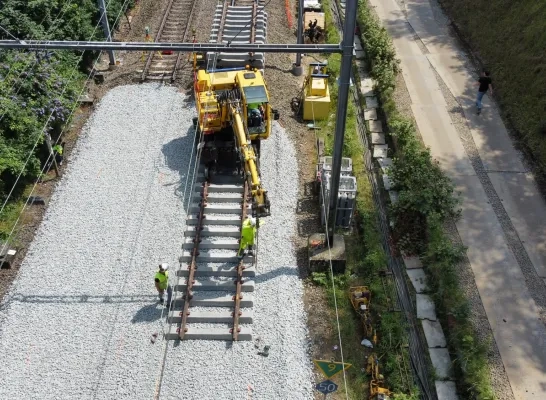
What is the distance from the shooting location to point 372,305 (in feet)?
46.0

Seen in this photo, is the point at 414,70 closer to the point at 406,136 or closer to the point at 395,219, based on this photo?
the point at 406,136

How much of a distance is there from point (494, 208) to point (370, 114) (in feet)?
20.4

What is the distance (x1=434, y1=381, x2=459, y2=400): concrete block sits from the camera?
1215 cm

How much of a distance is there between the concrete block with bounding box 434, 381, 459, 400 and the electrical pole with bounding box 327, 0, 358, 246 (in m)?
4.63

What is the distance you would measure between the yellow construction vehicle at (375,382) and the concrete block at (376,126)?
9215mm

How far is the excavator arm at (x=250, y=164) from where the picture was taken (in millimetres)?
13695

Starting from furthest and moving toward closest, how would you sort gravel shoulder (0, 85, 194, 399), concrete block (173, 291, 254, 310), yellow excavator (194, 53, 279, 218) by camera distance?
yellow excavator (194, 53, 279, 218) → concrete block (173, 291, 254, 310) → gravel shoulder (0, 85, 194, 399)

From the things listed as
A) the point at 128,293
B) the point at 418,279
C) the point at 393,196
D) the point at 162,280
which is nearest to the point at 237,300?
the point at 162,280

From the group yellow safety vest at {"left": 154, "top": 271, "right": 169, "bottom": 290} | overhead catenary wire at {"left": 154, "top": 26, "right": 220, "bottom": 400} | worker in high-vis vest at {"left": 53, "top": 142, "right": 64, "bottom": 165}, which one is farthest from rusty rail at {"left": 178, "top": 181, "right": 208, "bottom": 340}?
worker in high-vis vest at {"left": 53, "top": 142, "right": 64, "bottom": 165}

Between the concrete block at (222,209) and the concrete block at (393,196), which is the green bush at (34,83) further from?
the concrete block at (393,196)

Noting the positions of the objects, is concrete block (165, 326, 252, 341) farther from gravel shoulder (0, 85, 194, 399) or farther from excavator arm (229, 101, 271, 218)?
excavator arm (229, 101, 271, 218)

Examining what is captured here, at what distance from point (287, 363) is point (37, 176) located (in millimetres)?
10168

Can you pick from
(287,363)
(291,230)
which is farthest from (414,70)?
(287,363)

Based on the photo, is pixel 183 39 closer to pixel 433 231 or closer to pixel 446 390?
pixel 433 231
